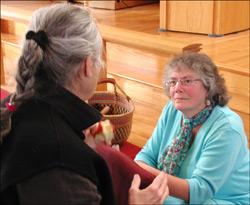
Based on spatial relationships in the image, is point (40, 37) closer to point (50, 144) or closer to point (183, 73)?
point (50, 144)

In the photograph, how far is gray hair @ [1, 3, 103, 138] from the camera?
0.99 m

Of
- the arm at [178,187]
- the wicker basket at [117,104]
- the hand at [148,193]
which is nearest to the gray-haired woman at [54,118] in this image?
the hand at [148,193]

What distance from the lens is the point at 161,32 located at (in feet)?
15.1

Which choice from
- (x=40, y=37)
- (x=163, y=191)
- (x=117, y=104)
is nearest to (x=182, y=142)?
(x=163, y=191)

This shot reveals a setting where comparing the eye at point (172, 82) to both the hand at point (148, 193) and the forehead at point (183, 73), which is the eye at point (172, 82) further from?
the hand at point (148, 193)

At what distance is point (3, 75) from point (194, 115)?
7.94ft

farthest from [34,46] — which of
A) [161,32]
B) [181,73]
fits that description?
[161,32]

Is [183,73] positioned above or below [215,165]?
above

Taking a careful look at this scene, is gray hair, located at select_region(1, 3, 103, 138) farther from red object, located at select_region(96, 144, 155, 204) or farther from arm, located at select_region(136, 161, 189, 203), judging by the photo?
arm, located at select_region(136, 161, 189, 203)

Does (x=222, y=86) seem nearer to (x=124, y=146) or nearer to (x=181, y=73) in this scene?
(x=181, y=73)

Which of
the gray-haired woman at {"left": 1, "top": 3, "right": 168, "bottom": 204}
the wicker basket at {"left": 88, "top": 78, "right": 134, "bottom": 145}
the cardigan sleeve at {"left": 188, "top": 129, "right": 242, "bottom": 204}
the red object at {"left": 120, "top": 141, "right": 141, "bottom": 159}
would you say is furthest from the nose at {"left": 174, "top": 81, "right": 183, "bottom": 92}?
the gray-haired woman at {"left": 1, "top": 3, "right": 168, "bottom": 204}

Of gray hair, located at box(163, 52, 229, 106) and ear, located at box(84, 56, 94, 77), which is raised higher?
ear, located at box(84, 56, 94, 77)

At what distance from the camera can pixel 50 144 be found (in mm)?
880

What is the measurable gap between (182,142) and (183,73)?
0.31 metres
